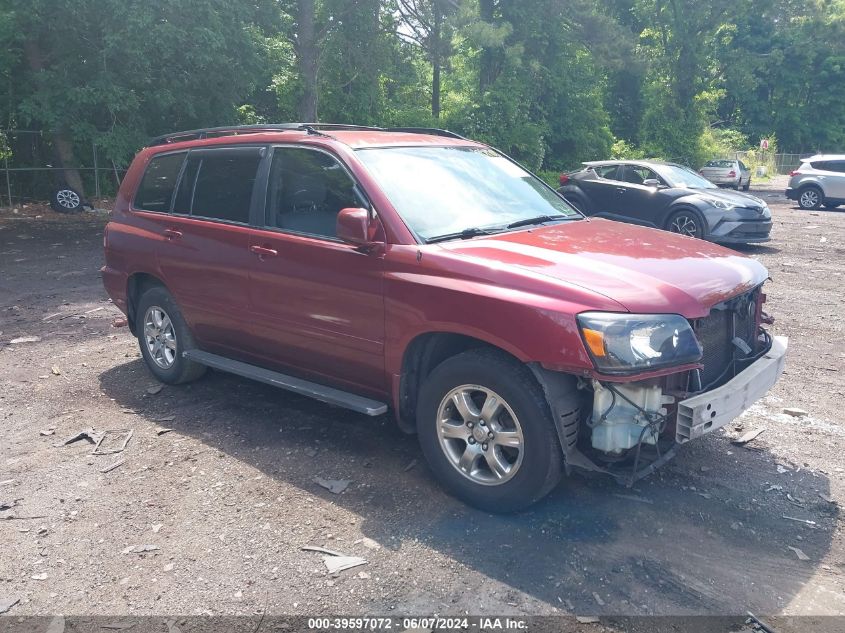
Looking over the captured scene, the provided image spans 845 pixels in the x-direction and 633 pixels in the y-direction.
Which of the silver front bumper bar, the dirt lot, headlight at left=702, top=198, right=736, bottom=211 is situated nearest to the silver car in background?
headlight at left=702, top=198, right=736, bottom=211

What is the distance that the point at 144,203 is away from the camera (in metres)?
6.24

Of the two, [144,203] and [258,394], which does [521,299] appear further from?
[144,203]

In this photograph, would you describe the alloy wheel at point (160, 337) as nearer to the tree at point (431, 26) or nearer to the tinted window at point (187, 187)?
the tinted window at point (187, 187)

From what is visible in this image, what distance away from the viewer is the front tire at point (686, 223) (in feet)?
43.7

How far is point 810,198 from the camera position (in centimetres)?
2334

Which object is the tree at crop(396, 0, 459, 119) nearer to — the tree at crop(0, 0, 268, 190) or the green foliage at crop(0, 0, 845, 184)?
the green foliage at crop(0, 0, 845, 184)

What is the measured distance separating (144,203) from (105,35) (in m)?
11.2

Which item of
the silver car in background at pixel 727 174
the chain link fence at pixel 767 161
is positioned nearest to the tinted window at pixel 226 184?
the silver car in background at pixel 727 174

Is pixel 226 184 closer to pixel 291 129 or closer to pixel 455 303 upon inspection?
pixel 291 129

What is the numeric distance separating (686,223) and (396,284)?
10.6 meters

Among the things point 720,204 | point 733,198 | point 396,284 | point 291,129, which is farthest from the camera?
point 733,198

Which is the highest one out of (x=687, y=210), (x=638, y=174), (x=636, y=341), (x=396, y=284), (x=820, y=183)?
(x=638, y=174)

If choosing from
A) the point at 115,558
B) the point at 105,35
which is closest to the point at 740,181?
the point at 105,35

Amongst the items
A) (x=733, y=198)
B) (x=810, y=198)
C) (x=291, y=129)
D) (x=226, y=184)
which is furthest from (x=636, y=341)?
(x=810, y=198)
